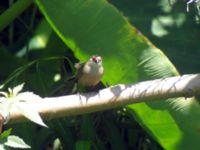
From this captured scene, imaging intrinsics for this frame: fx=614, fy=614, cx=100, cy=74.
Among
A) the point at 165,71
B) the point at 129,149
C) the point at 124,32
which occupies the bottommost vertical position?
the point at 129,149

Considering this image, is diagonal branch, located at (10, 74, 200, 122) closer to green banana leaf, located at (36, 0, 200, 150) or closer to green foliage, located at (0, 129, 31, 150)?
green foliage, located at (0, 129, 31, 150)

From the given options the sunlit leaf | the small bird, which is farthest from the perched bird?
the sunlit leaf

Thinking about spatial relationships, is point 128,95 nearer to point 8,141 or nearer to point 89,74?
point 8,141

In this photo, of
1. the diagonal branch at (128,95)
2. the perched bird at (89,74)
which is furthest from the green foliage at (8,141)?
the perched bird at (89,74)

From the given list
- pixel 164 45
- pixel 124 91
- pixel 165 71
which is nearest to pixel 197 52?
pixel 164 45

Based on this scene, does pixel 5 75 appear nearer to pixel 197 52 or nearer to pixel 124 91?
pixel 197 52

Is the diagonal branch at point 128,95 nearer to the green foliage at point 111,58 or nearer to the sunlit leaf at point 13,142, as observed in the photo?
the sunlit leaf at point 13,142

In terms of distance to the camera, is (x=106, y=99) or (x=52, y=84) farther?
(x=52, y=84)

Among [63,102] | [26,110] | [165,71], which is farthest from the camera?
[165,71]
